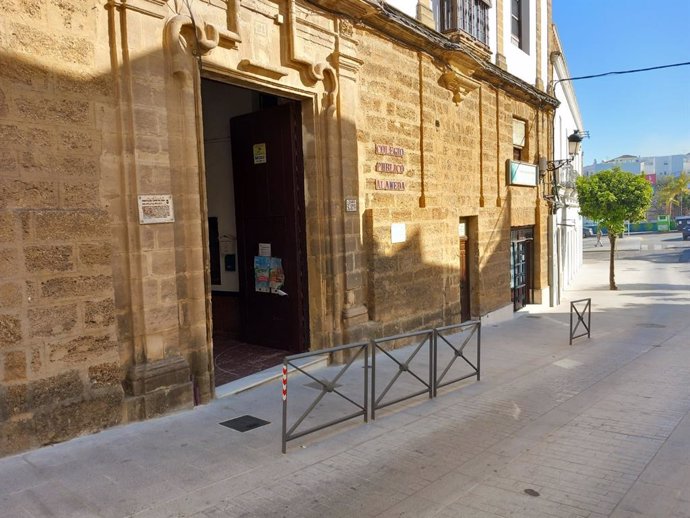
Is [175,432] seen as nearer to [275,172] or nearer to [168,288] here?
[168,288]

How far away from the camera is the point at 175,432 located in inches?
209

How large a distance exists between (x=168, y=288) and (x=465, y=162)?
323 inches

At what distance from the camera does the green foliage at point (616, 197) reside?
2225 centimetres

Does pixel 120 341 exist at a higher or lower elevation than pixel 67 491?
higher

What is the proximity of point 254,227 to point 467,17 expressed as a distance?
23.1ft

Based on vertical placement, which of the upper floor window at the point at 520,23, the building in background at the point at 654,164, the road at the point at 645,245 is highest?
the building in background at the point at 654,164

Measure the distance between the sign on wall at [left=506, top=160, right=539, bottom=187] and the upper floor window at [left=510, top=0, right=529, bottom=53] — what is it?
3405mm

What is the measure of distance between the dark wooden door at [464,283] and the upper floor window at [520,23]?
21.8ft

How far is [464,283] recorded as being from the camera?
41.8 feet

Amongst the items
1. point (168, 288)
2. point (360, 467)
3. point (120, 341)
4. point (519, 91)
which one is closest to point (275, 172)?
point (168, 288)

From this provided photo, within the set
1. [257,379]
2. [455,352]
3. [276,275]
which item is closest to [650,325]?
[455,352]

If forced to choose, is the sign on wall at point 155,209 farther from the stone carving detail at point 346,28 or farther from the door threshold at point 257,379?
the stone carving detail at point 346,28

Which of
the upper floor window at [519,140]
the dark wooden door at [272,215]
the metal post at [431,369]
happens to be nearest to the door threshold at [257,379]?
the dark wooden door at [272,215]

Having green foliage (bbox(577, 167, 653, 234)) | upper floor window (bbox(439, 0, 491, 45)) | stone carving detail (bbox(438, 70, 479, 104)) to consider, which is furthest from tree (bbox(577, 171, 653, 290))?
stone carving detail (bbox(438, 70, 479, 104))
